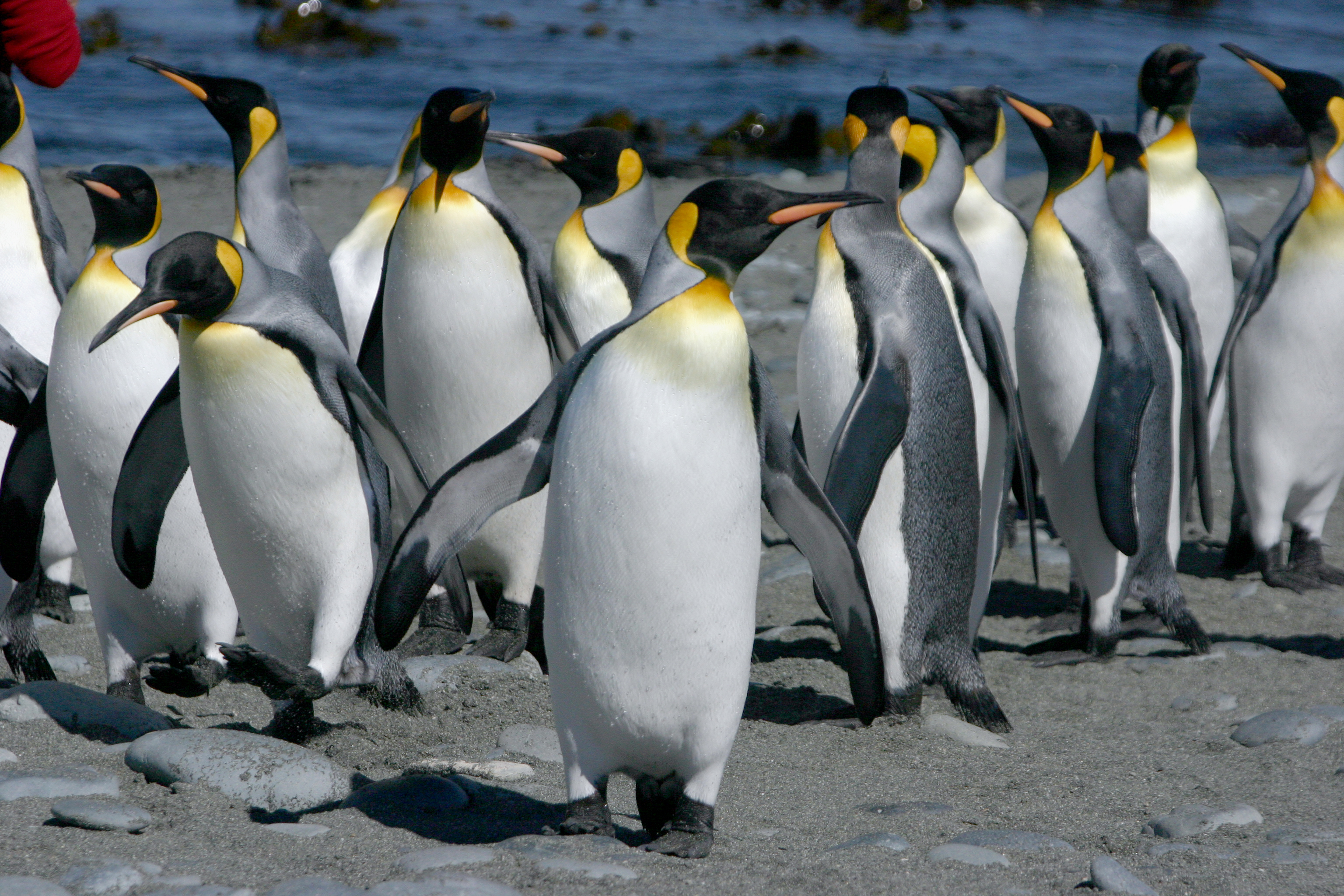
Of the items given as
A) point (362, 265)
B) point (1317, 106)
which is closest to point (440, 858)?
point (362, 265)

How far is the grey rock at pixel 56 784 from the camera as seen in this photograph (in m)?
2.55

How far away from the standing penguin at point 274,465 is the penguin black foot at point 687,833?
2.79 feet

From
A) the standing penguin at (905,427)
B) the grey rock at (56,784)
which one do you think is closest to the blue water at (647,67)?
the standing penguin at (905,427)

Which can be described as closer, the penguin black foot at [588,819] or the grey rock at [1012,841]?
the penguin black foot at [588,819]

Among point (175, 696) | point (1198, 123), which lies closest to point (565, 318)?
point (175, 696)

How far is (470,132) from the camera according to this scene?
4.15 meters

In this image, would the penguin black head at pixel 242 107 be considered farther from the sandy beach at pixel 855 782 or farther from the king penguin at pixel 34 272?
the sandy beach at pixel 855 782

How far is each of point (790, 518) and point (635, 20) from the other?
89.1 ft

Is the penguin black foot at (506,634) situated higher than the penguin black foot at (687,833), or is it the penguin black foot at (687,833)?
the penguin black foot at (687,833)

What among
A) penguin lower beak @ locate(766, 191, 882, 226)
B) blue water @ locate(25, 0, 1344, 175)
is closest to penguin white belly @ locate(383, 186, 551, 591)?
penguin lower beak @ locate(766, 191, 882, 226)

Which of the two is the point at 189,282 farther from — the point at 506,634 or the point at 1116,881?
the point at 1116,881

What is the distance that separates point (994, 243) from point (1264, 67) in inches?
50.4

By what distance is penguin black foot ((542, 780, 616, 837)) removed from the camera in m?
2.54

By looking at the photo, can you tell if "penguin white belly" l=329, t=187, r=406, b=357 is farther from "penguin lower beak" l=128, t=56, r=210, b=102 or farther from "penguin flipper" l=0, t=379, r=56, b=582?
"penguin flipper" l=0, t=379, r=56, b=582
